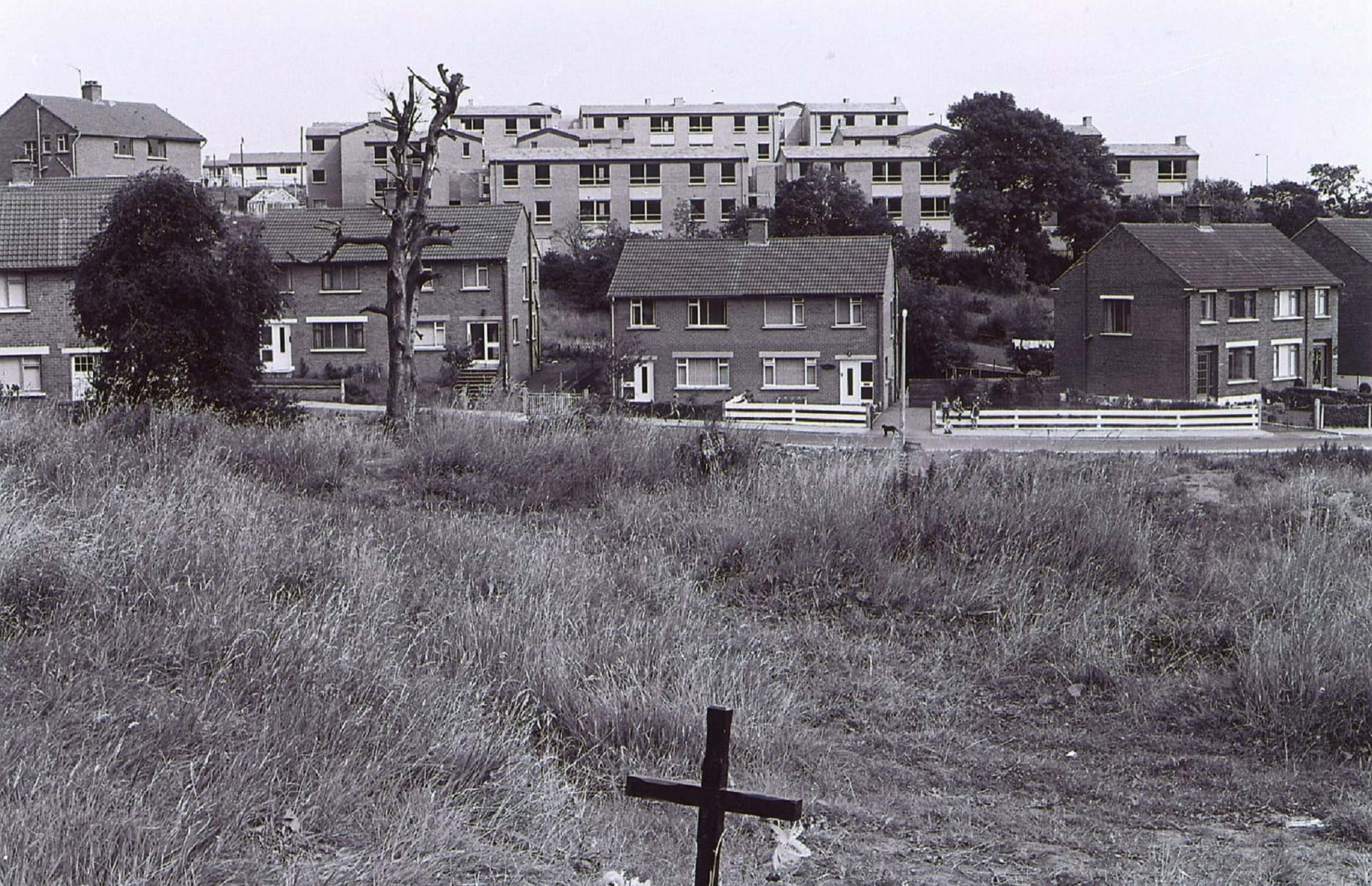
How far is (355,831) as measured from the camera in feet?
20.0

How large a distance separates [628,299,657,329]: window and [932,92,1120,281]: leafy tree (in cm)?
2699

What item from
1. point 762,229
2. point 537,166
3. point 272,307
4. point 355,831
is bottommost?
point 355,831

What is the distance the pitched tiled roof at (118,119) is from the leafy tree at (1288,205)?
59.8 metres

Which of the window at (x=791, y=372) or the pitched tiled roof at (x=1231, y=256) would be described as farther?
the pitched tiled roof at (x=1231, y=256)

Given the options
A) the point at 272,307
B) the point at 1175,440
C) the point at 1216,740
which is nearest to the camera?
the point at 1216,740

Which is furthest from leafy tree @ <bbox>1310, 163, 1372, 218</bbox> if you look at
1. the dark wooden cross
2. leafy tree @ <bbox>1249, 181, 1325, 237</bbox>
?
the dark wooden cross

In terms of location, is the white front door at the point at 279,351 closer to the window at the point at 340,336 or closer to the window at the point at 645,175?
the window at the point at 340,336

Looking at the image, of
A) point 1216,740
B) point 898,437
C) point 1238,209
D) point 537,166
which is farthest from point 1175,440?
point 537,166

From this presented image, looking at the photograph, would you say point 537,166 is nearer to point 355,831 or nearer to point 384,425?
point 384,425

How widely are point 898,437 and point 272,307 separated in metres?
16.6

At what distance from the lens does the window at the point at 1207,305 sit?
2044 inches

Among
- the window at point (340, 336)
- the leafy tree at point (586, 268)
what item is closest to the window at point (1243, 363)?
the leafy tree at point (586, 268)

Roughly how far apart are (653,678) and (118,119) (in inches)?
2877

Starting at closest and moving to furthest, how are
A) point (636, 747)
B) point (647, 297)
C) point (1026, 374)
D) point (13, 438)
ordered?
point (636, 747) < point (13, 438) < point (647, 297) < point (1026, 374)
